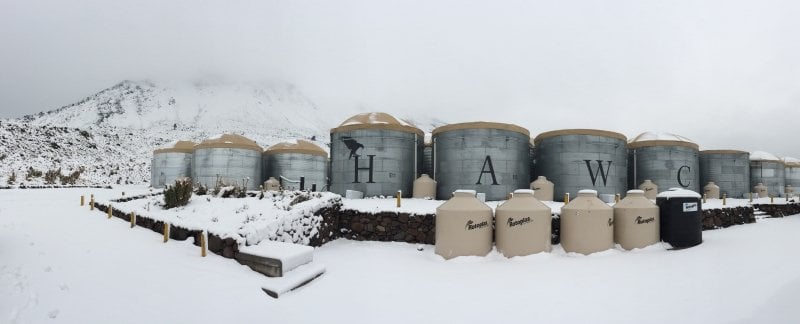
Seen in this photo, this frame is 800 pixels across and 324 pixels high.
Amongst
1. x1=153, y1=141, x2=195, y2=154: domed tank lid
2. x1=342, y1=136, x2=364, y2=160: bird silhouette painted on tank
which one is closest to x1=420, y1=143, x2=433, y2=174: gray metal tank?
x1=342, y1=136, x2=364, y2=160: bird silhouette painted on tank

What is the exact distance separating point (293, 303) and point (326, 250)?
191 inches

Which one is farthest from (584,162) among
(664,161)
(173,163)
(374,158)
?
(173,163)

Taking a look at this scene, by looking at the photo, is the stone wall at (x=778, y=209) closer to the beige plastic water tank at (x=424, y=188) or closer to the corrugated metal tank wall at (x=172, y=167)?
the beige plastic water tank at (x=424, y=188)

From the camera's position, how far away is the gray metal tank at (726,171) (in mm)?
28719

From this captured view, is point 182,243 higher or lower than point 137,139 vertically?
lower

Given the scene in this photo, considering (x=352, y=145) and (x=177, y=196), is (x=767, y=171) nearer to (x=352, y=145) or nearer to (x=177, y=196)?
(x=352, y=145)

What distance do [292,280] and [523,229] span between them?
Result: 640cm

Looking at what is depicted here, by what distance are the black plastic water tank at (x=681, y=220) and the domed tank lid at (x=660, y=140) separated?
13989 mm

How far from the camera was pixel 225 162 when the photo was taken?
2784cm

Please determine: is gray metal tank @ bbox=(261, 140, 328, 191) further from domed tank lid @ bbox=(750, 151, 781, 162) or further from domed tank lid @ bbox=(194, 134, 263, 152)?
domed tank lid @ bbox=(750, 151, 781, 162)

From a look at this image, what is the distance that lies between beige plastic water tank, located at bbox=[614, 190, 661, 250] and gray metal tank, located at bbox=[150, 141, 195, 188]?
31.0 metres

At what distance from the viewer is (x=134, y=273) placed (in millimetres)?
8000

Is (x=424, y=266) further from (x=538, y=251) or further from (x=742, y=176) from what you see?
(x=742, y=176)

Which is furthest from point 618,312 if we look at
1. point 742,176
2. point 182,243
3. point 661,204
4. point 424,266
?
point 742,176
